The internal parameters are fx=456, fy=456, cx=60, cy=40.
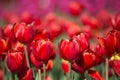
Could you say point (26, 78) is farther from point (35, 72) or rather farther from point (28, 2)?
point (28, 2)

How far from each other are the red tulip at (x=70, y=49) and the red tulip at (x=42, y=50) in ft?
0.08

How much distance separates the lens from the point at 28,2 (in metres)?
1.92

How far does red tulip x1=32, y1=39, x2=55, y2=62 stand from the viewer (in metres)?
0.74

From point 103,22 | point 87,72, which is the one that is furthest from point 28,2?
point 87,72

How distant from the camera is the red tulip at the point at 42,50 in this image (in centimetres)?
74

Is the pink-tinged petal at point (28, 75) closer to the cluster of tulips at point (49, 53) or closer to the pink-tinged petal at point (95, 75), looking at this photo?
the cluster of tulips at point (49, 53)

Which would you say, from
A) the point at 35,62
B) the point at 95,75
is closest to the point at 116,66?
the point at 95,75

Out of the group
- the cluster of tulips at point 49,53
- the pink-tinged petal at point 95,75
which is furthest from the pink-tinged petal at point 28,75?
the pink-tinged petal at point 95,75

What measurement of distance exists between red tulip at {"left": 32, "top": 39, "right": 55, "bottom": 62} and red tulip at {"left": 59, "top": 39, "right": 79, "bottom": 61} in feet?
0.08

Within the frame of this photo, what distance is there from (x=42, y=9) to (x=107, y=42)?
1.02m

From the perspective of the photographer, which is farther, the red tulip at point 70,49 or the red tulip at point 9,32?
the red tulip at point 9,32

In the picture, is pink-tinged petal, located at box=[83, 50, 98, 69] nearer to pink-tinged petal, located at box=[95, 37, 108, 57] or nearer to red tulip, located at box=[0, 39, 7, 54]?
pink-tinged petal, located at box=[95, 37, 108, 57]

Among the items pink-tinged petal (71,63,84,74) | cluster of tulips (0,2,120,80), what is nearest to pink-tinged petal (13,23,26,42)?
cluster of tulips (0,2,120,80)

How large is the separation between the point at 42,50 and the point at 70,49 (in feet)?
0.15
